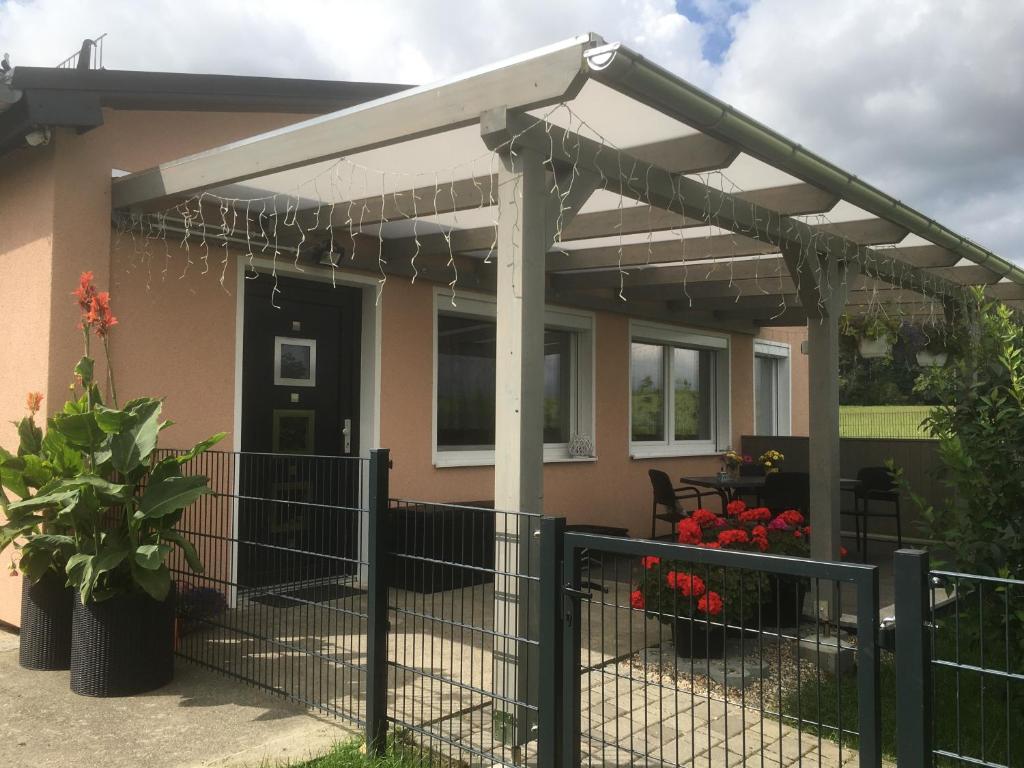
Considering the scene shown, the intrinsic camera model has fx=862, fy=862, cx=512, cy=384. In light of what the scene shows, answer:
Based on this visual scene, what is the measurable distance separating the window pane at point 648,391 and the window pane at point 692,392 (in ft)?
0.86

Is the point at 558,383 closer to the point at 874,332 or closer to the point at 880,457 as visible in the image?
the point at 874,332

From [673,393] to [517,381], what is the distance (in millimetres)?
7019

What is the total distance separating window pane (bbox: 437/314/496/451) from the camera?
7289 mm

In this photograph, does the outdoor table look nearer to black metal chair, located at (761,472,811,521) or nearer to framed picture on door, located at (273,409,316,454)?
black metal chair, located at (761,472,811,521)

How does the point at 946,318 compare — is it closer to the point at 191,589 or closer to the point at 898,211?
the point at 898,211

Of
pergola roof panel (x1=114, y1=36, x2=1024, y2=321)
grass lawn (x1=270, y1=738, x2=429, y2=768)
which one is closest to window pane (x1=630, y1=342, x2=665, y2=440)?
pergola roof panel (x1=114, y1=36, x2=1024, y2=321)

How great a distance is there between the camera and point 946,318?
7.43 metres

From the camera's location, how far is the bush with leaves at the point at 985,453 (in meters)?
3.20

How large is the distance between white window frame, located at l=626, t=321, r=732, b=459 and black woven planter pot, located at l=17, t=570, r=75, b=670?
5966mm

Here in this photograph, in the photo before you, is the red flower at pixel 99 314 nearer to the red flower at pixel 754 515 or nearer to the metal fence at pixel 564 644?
the metal fence at pixel 564 644

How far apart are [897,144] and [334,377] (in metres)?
10.2

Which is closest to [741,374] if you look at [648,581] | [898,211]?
[898,211]

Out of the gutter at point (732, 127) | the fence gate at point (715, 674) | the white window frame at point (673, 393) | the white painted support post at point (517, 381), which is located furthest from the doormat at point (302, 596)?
the white window frame at point (673, 393)

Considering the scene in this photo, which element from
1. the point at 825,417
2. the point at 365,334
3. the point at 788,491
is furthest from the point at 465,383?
the point at 825,417
